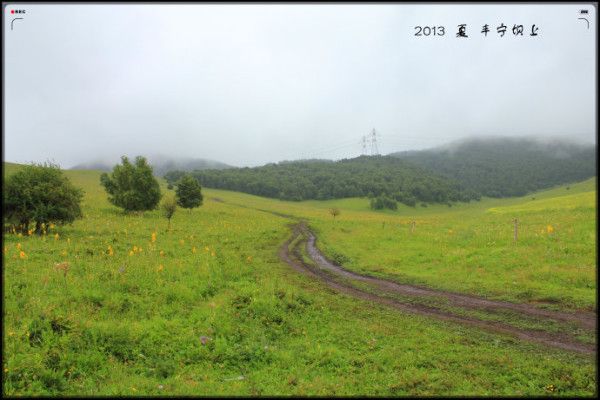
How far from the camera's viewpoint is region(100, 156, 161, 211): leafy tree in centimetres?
4697

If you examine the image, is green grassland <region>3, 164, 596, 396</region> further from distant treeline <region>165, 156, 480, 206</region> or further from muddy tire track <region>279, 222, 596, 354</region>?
distant treeline <region>165, 156, 480, 206</region>

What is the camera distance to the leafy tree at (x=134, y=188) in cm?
4697

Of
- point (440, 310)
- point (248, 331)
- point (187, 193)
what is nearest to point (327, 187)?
point (187, 193)

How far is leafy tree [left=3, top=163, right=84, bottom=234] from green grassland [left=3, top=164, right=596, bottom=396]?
322 cm

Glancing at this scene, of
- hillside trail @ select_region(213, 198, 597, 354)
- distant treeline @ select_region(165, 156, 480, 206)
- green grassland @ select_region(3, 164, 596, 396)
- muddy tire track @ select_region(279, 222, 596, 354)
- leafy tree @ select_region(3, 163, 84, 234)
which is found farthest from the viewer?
distant treeline @ select_region(165, 156, 480, 206)

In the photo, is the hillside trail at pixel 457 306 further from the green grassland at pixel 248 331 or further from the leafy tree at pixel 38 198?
the leafy tree at pixel 38 198

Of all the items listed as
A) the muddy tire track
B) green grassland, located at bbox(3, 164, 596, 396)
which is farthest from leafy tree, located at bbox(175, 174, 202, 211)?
the muddy tire track

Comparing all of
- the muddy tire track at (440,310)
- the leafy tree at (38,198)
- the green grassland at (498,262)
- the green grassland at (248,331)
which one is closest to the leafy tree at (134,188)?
the leafy tree at (38,198)

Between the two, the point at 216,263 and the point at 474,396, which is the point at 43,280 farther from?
the point at 474,396

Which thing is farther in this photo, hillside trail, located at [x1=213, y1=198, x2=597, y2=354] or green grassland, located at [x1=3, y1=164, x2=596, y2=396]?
hillside trail, located at [x1=213, y1=198, x2=597, y2=354]

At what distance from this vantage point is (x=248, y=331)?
12.6 metres

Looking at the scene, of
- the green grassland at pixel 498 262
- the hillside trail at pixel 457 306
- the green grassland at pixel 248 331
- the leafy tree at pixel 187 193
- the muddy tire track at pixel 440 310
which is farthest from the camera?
the leafy tree at pixel 187 193

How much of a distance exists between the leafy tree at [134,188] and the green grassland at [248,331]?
955 inches

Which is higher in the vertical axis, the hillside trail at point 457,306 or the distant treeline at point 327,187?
the distant treeline at point 327,187
